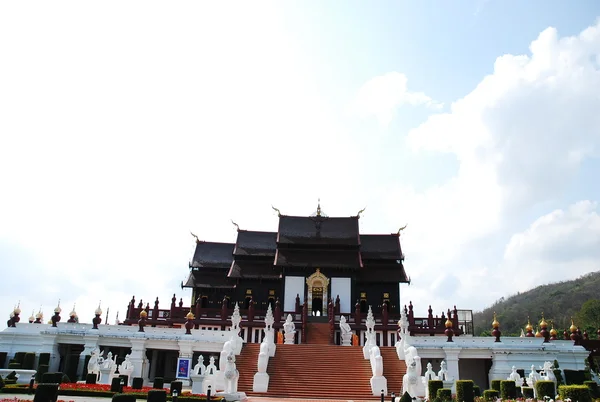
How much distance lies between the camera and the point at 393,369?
2452 centimetres

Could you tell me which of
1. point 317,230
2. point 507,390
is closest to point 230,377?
point 507,390

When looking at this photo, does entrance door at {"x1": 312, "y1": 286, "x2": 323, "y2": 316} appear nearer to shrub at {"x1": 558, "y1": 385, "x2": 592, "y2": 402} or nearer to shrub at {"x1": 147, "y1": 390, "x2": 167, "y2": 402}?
shrub at {"x1": 558, "y1": 385, "x2": 592, "y2": 402}

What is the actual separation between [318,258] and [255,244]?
20.1 feet

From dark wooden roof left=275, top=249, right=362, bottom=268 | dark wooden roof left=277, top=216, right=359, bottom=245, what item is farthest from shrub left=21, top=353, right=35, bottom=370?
dark wooden roof left=277, top=216, right=359, bottom=245

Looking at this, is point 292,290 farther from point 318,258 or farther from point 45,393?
point 45,393

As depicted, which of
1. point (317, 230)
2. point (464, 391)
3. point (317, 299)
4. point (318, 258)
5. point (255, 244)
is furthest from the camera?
point (255, 244)

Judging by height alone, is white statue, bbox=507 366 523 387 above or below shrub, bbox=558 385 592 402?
above

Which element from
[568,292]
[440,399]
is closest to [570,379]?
[440,399]

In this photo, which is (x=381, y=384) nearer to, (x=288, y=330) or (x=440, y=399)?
(x=440, y=399)

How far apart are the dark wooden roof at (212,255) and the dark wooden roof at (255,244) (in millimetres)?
1569

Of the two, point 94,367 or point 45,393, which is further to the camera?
point 94,367

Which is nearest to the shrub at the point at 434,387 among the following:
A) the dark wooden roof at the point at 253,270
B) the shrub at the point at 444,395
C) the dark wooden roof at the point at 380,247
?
the shrub at the point at 444,395

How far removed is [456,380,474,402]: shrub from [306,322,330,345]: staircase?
13929 mm

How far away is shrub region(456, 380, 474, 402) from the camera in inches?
706
